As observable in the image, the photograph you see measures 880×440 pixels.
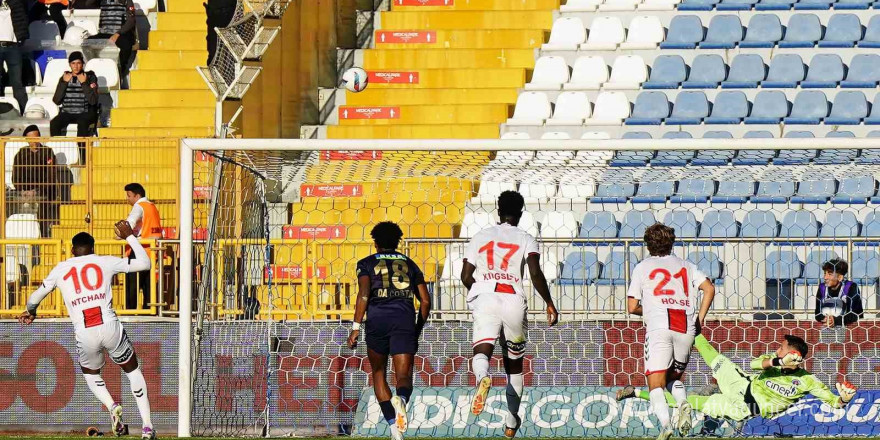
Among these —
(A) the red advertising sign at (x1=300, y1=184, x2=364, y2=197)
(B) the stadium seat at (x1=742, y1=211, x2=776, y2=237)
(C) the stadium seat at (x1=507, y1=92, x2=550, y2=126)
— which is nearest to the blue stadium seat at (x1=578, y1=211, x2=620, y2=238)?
(B) the stadium seat at (x1=742, y1=211, x2=776, y2=237)

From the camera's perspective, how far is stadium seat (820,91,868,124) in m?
17.5

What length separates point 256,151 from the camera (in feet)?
38.7

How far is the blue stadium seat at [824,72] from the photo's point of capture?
711 inches

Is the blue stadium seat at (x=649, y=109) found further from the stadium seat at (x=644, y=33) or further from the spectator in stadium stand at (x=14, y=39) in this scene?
the spectator in stadium stand at (x=14, y=39)

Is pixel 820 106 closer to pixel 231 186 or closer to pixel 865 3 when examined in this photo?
pixel 865 3

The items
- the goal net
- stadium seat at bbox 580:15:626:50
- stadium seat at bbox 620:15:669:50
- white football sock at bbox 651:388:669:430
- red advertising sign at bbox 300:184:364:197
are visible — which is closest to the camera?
white football sock at bbox 651:388:669:430

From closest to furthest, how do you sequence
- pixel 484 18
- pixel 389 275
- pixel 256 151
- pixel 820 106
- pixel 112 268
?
pixel 389 275 → pixel 112 268 → pixel 256 151 → pixel 820 106 → pixel 484 18

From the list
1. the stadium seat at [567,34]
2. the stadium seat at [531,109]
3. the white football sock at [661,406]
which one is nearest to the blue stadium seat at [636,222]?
the stadium seat at [531,109]

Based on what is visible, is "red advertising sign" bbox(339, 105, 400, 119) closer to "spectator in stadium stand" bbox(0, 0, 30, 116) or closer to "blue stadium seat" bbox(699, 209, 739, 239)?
"spectator in stadium stand" bbox(0, 0, 30, 116)

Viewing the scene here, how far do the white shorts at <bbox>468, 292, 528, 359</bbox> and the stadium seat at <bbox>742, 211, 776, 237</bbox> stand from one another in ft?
17.3

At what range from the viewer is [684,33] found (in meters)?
19.0

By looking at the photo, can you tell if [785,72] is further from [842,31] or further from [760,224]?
[760,224]

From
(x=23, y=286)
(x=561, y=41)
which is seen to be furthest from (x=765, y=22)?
(x=23, y=286)

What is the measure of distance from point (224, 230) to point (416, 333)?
2596 millimetres
